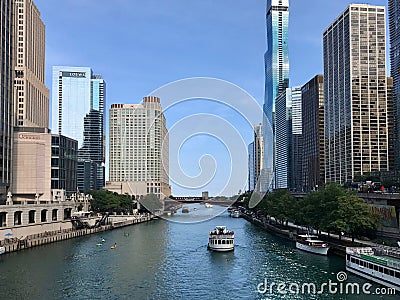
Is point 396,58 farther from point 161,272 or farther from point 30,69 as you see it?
point 161,272

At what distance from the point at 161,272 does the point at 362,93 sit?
4437 inches

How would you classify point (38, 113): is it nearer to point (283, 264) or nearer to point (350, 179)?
point (350, 179)

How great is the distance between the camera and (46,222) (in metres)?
71.5

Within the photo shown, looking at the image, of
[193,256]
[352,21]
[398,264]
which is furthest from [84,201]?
[352,21]

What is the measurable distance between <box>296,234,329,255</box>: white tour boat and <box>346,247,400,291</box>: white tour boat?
28.4 ft

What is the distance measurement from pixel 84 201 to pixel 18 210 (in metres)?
40.0

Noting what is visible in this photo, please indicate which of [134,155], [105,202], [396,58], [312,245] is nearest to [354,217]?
[312,245]

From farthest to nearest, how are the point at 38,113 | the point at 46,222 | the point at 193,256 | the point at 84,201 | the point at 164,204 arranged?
the point at 38,113 < the point at 164,204 < the point at 84,201 < the point at 46,222 < the point at 193,256

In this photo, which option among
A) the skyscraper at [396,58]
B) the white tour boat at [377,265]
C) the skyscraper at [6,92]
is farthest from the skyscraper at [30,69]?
the skyscraper at [396,58]

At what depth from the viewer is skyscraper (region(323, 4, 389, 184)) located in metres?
138

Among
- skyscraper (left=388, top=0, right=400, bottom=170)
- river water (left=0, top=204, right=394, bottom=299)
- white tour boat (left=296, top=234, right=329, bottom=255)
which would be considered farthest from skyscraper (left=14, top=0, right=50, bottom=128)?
skyscraper (left=388, top=0, right=400, bottom=170)

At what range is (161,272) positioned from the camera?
43.2m

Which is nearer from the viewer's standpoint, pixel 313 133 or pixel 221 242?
pixel 221 242

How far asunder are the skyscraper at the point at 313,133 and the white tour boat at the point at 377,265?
12585 cm
